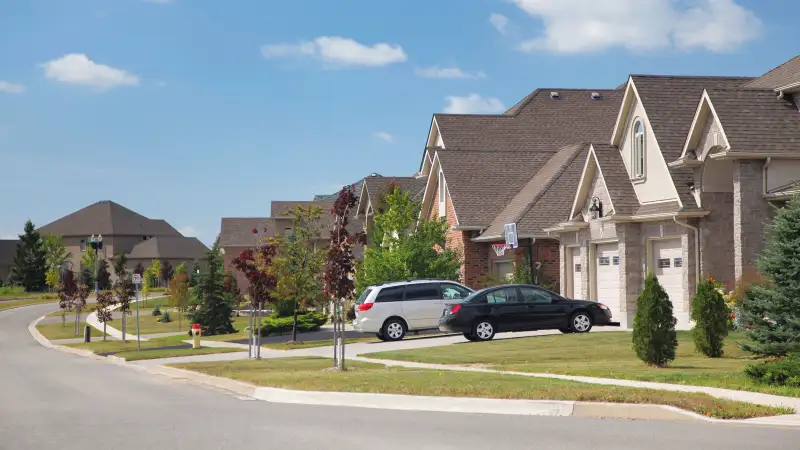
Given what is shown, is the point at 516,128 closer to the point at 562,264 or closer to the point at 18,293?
the point at 562,264

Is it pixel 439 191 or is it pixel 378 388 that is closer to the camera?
pixel 378 388

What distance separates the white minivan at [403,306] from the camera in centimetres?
3397

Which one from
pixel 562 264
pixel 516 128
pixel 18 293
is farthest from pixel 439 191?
pixel 18 293

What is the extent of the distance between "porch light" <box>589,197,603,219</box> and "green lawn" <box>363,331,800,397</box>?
5.77m

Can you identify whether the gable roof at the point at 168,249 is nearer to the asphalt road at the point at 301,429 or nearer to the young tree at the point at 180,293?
the young tree at the point at 180,293

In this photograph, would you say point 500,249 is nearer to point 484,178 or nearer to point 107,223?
point 484,178

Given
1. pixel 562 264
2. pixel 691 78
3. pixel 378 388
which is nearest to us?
pixel 378 388

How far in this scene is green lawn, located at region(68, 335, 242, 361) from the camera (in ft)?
124

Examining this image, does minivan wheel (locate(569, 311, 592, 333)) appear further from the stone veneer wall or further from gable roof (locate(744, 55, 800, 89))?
gable roof (locate(744, 55, 800, 89))

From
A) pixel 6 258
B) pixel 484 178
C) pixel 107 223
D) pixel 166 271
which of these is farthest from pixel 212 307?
pixel 6 258

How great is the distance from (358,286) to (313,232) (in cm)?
293

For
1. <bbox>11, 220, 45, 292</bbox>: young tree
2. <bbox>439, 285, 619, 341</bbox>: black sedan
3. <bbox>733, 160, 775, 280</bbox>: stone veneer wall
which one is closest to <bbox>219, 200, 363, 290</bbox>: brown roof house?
<bbox>11, 220, 45, 292</bbox>: young tree

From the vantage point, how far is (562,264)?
38031 mm

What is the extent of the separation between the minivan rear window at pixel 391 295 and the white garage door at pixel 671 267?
7.98m
